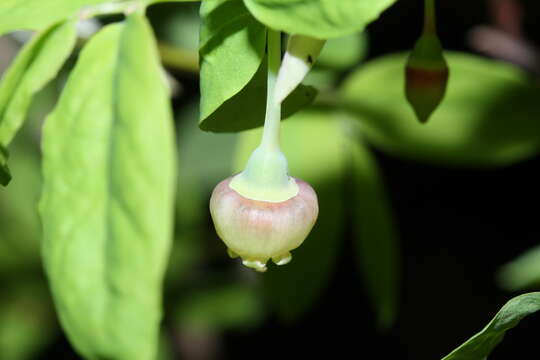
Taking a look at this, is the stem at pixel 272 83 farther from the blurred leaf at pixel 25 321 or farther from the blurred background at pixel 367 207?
the blurred leaf at pixel 25 321

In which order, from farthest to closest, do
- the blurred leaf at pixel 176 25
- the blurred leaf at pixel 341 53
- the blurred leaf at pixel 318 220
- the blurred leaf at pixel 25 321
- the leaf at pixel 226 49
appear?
the blurred leaf at pixel 25 321, the blurred leaf at pixel 176 25, the blurred leaf at pixel 341 53, the blurred leaf at pixel 318 220, the leaf at pixel 226 49

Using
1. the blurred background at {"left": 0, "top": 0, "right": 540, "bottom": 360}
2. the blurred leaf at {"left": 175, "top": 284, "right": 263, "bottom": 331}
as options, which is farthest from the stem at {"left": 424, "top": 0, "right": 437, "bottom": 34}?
the blurred leaf at {"left": 175, "top": 284, "right": 263, "bottom": 331}

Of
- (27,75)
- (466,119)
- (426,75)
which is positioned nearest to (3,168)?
(27,75)

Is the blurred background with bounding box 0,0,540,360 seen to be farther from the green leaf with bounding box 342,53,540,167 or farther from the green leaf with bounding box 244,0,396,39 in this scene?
the green leaf with bounding box 244,0,396,39

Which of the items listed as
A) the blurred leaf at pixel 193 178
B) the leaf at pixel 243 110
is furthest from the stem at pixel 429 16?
the blurred leaf at pixel 193 178

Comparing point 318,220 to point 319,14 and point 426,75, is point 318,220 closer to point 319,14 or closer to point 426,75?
point 426,75

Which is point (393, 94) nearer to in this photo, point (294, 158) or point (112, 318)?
point (294, 158)
